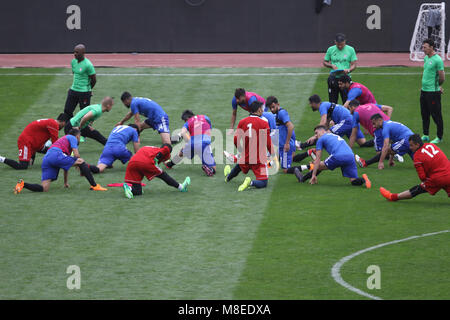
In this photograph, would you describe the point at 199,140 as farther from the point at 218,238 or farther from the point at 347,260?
the point at 347,260

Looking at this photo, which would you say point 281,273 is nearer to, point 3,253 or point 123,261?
point 123,261

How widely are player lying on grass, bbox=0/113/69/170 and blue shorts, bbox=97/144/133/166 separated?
1.07 metres

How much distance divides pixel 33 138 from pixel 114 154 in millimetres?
1767

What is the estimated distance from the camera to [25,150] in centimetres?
1739

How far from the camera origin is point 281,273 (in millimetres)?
11086

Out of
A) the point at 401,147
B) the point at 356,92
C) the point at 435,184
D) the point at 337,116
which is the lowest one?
the point at 435,184

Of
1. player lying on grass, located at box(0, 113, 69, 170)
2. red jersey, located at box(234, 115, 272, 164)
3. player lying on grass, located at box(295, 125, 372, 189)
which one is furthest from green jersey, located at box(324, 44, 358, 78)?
player lying on grass, located at box(0, 113, 69, 170)

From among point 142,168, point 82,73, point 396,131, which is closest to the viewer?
point 142,168

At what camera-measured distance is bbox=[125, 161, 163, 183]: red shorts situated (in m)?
14.9

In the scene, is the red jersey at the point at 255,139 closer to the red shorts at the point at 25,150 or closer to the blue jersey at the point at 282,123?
the blue jersey at the point at 282,123

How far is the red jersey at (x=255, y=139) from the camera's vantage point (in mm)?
15453

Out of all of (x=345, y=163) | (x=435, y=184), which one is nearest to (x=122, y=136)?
(x=345, y=163)

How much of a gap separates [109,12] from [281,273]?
21906 millimetres
